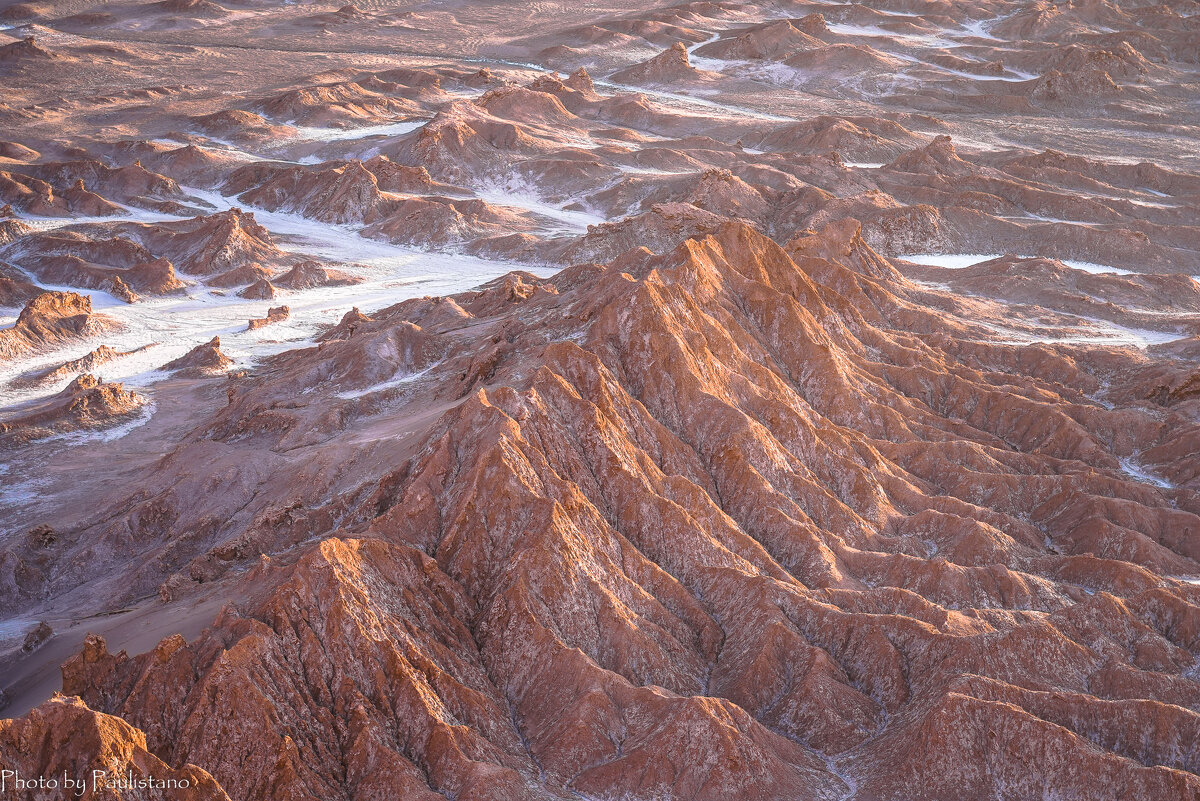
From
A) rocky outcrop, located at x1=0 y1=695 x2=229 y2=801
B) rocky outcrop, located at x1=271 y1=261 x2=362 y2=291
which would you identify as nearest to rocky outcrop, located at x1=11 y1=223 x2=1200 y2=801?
rocky outcrop, located at x1=0 y1=695 x2=229 y2=801

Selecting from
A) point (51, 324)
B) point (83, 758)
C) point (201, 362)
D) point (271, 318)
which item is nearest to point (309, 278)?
point (271, 318)

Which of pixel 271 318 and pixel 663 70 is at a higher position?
pixel 663 70

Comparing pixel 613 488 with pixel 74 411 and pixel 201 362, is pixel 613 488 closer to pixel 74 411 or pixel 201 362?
pixel 74 411

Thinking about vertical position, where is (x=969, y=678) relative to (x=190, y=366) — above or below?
above

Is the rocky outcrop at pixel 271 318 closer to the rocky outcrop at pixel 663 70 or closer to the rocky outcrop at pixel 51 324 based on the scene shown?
the rocky outcrop at pixel 51 324

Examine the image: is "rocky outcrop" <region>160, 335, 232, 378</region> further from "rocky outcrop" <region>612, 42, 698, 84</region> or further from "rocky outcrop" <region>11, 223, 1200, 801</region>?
"rocky outcrop" <region>612, 42, 698, 84</region>

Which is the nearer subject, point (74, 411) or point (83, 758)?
point (83, 758)

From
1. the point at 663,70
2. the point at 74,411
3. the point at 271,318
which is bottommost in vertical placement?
the point at 271,318

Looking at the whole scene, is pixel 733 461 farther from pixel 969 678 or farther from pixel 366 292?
pixel 366 292

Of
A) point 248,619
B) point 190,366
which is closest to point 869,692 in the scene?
point 248,619
